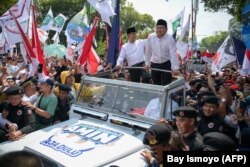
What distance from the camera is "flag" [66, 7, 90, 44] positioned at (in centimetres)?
1497

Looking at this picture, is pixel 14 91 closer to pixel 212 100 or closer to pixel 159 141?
pixel 159 141

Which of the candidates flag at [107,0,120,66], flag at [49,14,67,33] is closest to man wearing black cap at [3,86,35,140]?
flag at [107,0,120,66]

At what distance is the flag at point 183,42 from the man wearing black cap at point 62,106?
8080mm

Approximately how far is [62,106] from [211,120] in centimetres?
268

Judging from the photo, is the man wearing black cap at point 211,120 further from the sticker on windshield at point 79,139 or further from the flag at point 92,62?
the flag at point 92,62

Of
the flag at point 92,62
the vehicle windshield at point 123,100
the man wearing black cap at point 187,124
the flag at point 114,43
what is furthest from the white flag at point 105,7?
the man wearing black cap at point 187,124

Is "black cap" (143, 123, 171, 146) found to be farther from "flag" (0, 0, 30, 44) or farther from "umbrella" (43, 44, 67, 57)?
"umbrella" (43, 44, 67, 57)

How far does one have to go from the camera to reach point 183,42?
44.3 feet

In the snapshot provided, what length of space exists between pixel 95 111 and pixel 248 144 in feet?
7.42

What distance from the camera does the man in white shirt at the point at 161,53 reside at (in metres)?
6.09

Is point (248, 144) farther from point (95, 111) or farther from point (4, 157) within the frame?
point (4, 157)

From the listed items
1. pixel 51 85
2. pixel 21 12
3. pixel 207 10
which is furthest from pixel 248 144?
pixel 207 10

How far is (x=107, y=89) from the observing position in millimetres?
5250

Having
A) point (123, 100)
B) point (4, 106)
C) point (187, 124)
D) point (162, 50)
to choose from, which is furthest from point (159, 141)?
point (162, 50)
